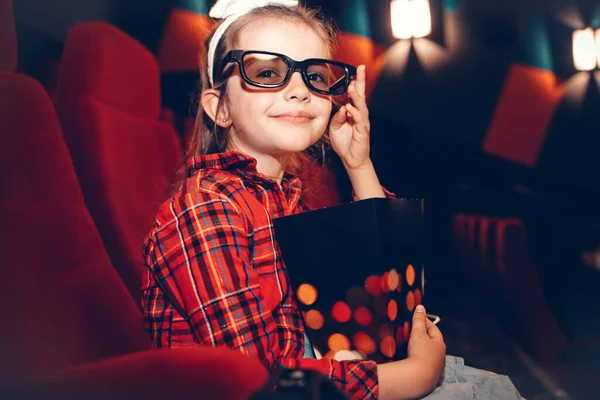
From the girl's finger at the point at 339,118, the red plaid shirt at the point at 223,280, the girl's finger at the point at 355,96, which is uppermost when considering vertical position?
the girl's finger at the point at 355,96

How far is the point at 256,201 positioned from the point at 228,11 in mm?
308

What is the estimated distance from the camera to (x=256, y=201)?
0.59 meters

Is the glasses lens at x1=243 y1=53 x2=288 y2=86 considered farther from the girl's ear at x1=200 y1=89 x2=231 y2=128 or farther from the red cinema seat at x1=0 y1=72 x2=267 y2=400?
the red cinema seat at x1=0 y1=72 x2=267 y2=400

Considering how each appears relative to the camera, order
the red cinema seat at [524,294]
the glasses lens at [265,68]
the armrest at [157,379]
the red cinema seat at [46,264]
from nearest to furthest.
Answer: the armrest at [157,379]
the red cinema seat at [46,264]
the glasses lens at [265,68]
the red cinema seat at [524,294]

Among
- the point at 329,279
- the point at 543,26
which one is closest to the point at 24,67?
the point at 329,279

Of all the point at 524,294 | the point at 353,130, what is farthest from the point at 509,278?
the point at 353,130

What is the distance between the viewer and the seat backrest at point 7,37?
0.55 metres

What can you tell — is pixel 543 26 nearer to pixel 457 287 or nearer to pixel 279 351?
pixel 457 287

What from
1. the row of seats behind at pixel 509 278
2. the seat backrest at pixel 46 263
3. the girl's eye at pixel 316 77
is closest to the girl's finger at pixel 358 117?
the girl's eye at pixel 316 77

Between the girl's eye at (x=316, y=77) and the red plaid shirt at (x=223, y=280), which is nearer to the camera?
the red plaid shirt at (x=223, y=280)

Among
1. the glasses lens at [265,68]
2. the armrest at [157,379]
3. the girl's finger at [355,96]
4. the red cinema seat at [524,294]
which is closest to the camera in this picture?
the armrest at [157,379]

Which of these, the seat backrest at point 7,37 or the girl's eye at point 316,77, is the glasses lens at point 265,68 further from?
the seat backrest at point 7,37

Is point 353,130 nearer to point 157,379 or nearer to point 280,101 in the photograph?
point 280,101

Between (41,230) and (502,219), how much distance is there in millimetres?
741
